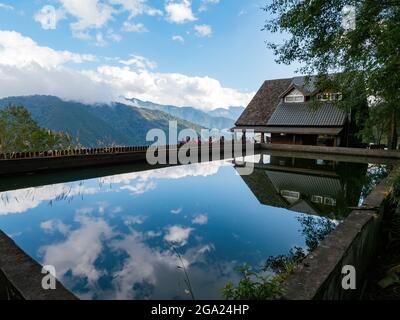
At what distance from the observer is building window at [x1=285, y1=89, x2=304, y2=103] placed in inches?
1189

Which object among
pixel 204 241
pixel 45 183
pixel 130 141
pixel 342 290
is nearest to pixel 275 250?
pixel 204 241

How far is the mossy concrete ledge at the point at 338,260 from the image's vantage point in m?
2.60

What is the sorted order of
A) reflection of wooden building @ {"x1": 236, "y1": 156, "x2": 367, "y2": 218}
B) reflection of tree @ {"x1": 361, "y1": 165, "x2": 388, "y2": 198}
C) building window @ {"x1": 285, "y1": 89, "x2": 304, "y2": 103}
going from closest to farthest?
reflection of wooden building @ {"x1": 236, "y1": 156, "x2": 367, "y2": 218} → reflection of tree @ {"x1": 361, "y1": 165, "x2": 388, "y2": 198} → building window @ {"x1": 285, "y1": 89, "x2": 304, "y2": 103}

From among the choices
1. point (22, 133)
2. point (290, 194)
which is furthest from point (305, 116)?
point (22, 133)

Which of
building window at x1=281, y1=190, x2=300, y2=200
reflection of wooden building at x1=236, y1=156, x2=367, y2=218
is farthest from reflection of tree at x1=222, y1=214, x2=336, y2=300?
building window at x1=281, y1=190, x2=300, y2=200

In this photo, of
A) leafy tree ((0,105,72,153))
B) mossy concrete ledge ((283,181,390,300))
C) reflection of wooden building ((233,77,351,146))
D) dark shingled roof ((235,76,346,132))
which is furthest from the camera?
dark shingled roof ((235,76,346,132))

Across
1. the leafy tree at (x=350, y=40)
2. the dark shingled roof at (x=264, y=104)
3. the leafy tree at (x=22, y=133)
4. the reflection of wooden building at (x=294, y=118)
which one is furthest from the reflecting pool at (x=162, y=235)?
the dark shingled roof at (x=264, y=104)

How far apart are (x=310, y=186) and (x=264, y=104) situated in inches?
880

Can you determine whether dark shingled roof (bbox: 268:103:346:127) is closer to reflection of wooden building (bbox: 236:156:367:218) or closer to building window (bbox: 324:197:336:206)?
reflection of wooden building (bbox: 236:156:367:218)

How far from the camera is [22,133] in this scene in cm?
1783

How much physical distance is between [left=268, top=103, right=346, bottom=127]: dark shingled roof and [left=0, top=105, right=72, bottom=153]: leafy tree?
2056 cm

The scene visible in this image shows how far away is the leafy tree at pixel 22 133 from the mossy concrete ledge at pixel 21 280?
638 inches

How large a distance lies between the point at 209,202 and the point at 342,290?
251 inches
